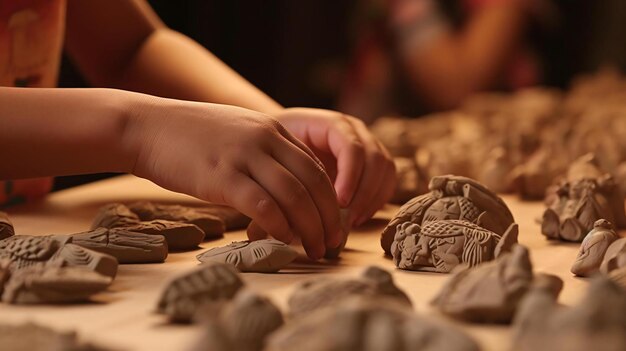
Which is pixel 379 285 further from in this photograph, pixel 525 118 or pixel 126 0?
pixel 525 118

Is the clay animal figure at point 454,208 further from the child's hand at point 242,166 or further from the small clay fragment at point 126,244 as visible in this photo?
the small clay fragment at point 126,244

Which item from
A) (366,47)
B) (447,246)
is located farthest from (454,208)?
(366,47)

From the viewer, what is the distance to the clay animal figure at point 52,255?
46.6 inches

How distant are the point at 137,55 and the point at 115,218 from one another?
0.90m

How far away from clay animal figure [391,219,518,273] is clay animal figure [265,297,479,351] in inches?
18.7

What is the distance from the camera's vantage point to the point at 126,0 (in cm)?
234

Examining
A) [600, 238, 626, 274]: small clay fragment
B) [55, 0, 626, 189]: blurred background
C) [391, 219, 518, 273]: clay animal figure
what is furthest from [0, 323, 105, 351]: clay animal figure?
[55, 0, 626, 189]: blurred background

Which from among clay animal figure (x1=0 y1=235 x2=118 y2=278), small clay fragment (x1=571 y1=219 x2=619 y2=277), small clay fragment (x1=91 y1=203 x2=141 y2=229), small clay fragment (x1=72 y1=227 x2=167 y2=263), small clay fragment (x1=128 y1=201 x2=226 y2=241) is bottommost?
small clay fragment (x1=128 y1=201 x2=226 y2=241)

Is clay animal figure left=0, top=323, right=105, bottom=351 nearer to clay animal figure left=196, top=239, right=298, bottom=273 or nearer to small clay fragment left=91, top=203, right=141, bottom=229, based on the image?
clay animal figure left=196, top=239, right=298, bottom=273

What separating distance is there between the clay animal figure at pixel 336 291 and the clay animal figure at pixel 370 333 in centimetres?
11

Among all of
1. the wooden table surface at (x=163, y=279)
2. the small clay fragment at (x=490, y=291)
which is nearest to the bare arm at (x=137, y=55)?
the wooden table surface at (x=163, y=279)

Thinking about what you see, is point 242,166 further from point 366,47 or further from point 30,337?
point 366,47

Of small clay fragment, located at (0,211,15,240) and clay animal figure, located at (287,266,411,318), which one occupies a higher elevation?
clay animal figure, located at (287,266,411,318)

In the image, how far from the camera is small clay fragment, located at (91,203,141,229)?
151cm
